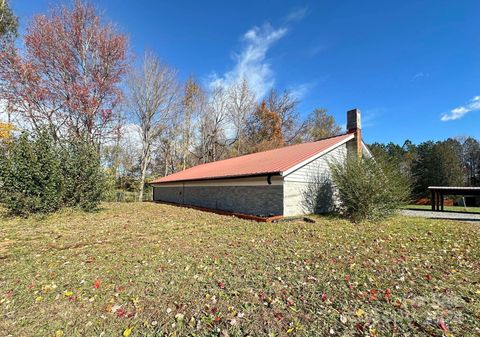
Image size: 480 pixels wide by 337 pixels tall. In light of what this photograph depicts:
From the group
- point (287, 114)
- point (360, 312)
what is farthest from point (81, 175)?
point (287, 114)

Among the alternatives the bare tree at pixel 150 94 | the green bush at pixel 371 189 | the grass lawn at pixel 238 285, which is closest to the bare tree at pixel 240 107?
the bare tree at pixel 150 94

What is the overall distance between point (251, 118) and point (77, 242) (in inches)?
1056

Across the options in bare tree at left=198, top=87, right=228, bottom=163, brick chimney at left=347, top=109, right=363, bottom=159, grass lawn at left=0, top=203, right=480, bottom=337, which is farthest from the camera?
bare tree at left=198, top=87, right=228, bottom=163

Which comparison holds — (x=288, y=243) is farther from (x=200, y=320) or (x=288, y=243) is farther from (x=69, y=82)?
(x=69, y=82)

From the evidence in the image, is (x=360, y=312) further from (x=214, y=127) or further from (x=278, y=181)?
(x=214, y=127)

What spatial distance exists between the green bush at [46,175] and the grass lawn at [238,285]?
3.79 m

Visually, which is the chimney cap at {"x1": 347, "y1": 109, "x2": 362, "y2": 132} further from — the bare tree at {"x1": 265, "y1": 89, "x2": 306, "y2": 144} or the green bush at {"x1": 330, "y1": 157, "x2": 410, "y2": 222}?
the bare tree at {"x1": 265, "y1": 89, "x2": 306, "y2": 144}

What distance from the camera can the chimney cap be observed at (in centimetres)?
1183

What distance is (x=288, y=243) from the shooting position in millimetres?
5652

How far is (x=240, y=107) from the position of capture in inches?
1182

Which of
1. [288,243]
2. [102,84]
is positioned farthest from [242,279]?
[102,84]

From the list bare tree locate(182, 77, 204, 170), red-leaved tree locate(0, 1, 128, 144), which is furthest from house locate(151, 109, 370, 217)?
bare tree locate(182, 77, 204, 170)

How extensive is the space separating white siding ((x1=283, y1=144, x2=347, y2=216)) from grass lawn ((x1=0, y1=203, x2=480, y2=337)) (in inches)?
123

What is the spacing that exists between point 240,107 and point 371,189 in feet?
76.5
